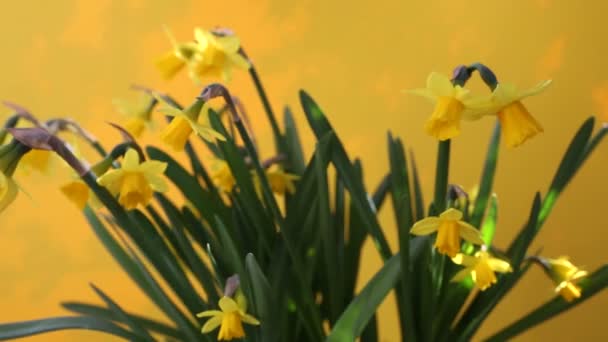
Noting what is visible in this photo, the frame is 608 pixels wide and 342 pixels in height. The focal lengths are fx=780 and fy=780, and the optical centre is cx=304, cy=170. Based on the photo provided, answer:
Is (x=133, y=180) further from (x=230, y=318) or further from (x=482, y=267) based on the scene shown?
(x=482, y=267)

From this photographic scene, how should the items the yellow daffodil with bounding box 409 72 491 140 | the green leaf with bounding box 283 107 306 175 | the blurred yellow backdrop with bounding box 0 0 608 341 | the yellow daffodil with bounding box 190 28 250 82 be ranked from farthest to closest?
the blurred yellow backdrop with bounding box 0 0 608 341
the green leaf with bounding box 283 107 306 175
the yellow daffodil with bounding box 190 28 250 82
the yellow daffodil with bounding box 409 72 491 140

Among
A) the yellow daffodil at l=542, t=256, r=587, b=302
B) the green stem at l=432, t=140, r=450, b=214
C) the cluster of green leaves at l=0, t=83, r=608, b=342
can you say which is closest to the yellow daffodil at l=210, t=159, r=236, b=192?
the cluster of green leaves at l=0, t=83, r=608, b=342

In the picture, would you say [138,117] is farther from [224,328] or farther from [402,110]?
[402,110]

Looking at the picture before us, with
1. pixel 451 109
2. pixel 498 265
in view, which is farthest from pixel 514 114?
pixel 498 265

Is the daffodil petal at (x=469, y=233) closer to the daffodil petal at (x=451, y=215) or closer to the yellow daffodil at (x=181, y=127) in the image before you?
the daffodil petal at (x=451, y=215)

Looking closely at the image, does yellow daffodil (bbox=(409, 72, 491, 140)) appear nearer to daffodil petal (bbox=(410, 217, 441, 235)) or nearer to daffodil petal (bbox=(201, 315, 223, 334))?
daffodil petal (bbox=(410, 217, 441, 235))

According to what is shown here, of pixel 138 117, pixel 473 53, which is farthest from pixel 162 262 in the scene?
pixel 473 53
